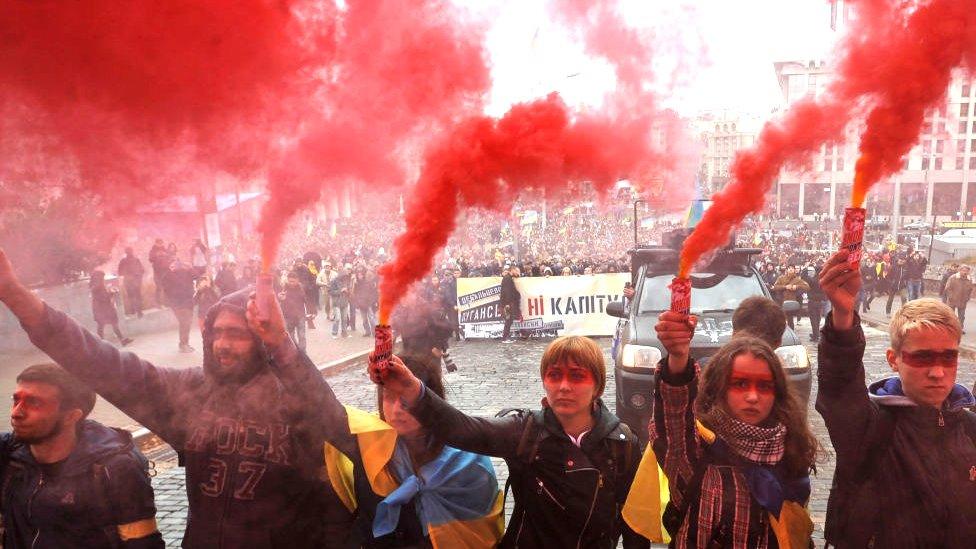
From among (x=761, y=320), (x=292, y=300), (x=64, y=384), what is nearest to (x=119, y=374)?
(x=64, y=384)

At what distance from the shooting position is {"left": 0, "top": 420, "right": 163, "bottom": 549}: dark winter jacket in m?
2.51

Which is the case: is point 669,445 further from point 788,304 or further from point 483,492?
point 788,304

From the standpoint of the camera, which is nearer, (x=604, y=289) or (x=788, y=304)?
(x=788, y=304)

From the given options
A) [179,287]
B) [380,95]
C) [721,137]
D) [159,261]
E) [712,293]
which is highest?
[380,95]

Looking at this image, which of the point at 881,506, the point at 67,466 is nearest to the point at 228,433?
the point at 67,466

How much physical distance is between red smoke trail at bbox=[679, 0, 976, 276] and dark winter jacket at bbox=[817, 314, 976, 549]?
1.75 ft

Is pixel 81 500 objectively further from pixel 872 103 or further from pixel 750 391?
pixel 872 103

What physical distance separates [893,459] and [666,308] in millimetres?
5315

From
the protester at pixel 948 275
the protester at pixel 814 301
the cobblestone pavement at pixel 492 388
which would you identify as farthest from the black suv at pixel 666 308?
the protester at pixel 948 275

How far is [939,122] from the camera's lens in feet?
9.03

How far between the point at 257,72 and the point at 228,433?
1.41 m

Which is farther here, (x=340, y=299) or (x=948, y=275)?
(x=948, y=275)

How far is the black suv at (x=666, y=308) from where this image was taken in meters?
6.52

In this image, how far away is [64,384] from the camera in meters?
2.66
